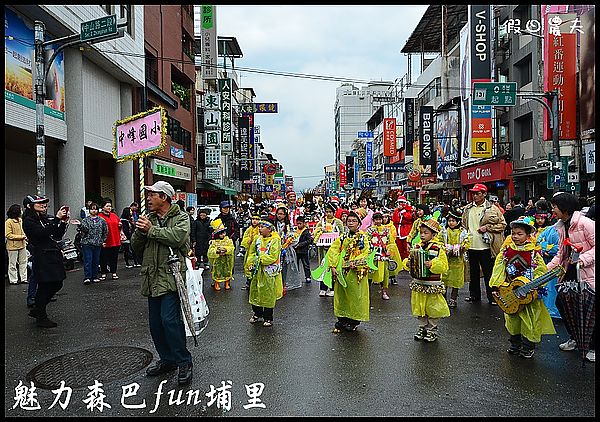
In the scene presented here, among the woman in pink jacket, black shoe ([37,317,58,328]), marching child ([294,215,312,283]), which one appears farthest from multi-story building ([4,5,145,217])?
the woman in pink jacket

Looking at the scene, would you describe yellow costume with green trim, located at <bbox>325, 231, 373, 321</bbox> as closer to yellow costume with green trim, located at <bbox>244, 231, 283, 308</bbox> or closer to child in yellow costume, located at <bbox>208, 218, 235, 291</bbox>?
yellow costume with green trim, located at <bbox>244, 231, 283, 308</bbox>

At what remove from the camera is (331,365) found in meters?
5.46

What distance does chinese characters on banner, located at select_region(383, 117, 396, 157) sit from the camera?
4869 centimetres

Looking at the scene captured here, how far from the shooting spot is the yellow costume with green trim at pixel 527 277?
219 inches

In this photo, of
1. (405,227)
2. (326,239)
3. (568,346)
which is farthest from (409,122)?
(568,346)

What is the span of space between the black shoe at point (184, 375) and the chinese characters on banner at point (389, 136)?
45640 millimetres

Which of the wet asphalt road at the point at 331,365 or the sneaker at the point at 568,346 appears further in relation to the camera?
the sneaker at the point at 568,346

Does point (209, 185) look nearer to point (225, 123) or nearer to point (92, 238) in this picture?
point (225, 123)

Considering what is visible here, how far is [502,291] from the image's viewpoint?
18.8 ft

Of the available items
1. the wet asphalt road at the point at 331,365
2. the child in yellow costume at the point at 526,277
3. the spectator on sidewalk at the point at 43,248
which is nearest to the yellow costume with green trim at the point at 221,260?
the wet asphalt road at the point at 331,365

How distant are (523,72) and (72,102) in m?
19.8

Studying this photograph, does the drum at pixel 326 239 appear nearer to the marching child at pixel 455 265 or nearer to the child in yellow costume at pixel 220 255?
the child in yellow costume at pixel 220 255

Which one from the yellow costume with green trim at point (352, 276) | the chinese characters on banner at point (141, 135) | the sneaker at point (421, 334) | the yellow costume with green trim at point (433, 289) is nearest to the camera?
the yellow costume with green trim at point (433, 289)

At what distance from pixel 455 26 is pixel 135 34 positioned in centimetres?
2219
